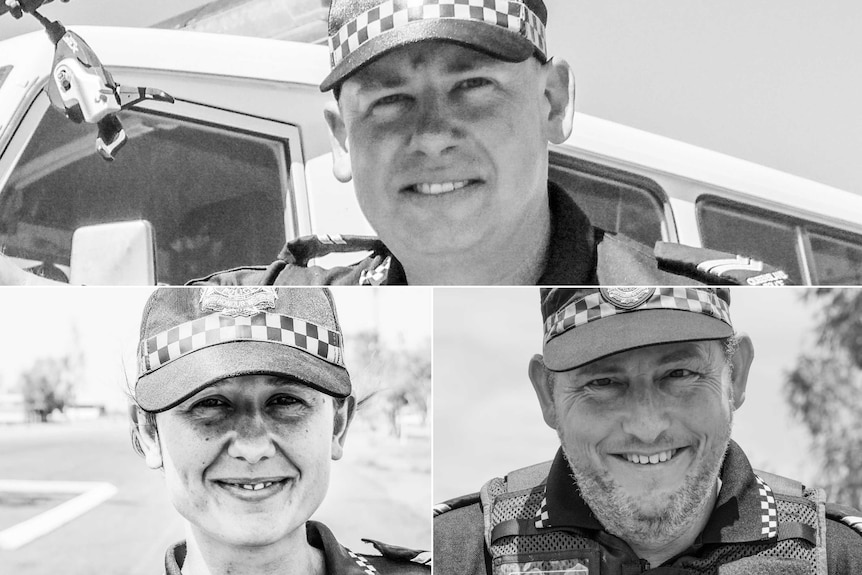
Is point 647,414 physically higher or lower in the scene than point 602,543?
higher

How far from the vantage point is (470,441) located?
267 centimetres

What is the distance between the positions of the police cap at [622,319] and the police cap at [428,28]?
521 millimetres

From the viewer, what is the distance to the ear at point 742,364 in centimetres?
264

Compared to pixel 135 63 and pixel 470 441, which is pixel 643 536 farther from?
pixel 135 63

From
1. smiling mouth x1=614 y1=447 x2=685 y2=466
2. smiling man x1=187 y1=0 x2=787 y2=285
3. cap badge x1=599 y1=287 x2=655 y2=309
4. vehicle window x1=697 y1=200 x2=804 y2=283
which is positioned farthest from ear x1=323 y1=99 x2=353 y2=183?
vehicle window x1=697 y1=200 x2=804 y2=283

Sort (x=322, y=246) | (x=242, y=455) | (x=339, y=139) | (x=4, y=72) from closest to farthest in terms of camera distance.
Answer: (x=242, y=455) < (x=339, y=139) < (x=322, y=246) < (x=4, y=72)

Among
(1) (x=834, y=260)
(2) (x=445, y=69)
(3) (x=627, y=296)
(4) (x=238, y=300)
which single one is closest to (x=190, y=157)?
(4) (x=238, y=300)

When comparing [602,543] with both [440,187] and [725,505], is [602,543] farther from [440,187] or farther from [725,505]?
[440,187]

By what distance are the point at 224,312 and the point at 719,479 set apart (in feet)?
3.51

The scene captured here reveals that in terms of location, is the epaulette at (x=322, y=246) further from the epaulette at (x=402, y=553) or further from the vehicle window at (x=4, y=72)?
the vehicle window at (x=4, y=72)

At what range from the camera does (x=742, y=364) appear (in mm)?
2654

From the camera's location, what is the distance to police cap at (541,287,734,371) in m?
2.59

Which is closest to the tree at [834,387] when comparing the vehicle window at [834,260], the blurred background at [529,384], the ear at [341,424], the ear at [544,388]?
the blurred background at [529,384]

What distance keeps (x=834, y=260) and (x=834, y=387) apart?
189 cm
